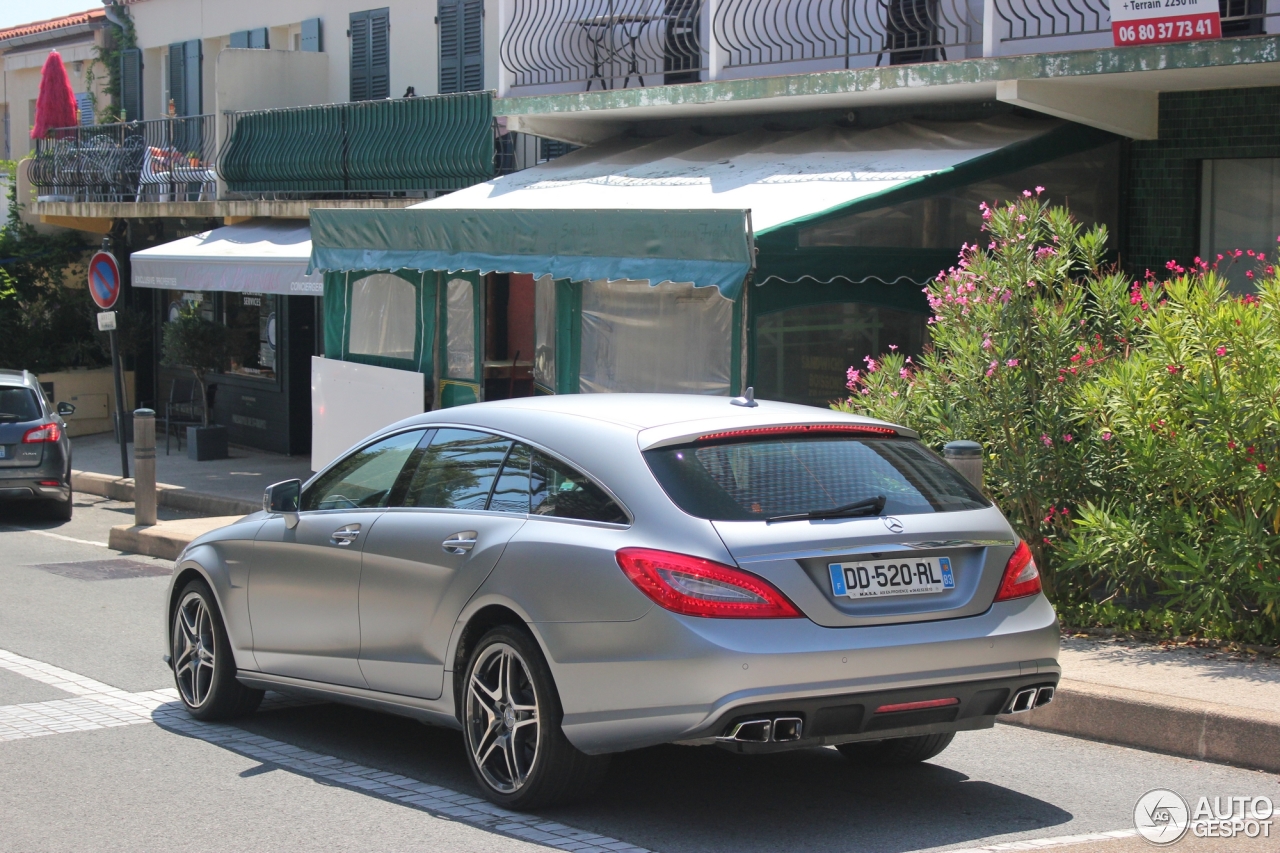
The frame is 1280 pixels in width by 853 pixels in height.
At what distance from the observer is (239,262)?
18.6 m

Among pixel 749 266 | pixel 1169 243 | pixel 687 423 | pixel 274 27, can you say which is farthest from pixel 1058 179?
pixel 274 27

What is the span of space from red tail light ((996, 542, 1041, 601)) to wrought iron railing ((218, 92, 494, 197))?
41.4 ft

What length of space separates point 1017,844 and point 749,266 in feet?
20.7

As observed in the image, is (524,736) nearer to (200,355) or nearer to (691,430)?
(691,430)

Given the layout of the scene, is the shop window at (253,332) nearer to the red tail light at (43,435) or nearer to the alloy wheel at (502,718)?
the red tail light at (43,435)

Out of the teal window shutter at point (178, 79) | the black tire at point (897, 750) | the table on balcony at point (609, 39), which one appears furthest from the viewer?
the teal window shutter at point (178, 79)

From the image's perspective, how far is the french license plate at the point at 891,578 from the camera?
5133mm

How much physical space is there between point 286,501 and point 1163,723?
3.96 m

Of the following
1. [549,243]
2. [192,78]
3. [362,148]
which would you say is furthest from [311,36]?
[549,243]

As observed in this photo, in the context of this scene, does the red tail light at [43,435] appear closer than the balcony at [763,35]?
No

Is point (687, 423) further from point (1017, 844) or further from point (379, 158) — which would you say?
point (379, 158)

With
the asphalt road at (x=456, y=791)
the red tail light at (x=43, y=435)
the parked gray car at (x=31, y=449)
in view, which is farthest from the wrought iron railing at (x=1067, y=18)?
the red tail light at (x=43, y=435)

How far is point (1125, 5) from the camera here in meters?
11.2

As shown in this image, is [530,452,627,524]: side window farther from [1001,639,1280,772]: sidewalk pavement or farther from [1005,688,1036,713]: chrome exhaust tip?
[1001,639,1280,772]: sidewalk pavement
